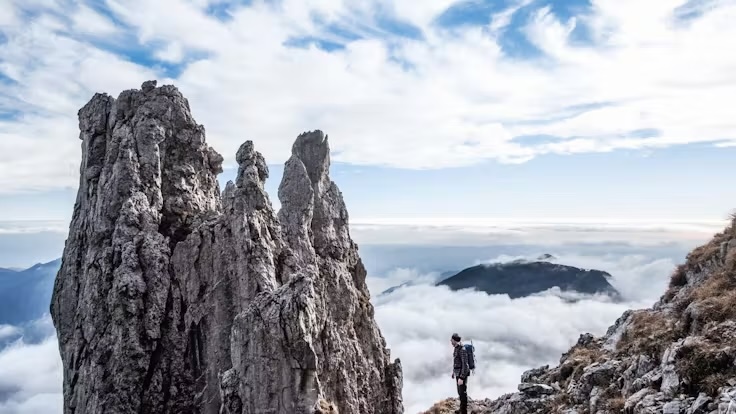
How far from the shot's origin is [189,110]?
52969mm

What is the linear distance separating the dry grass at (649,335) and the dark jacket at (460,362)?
31.0 feet

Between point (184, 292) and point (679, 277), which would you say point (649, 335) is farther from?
point (184, 292)

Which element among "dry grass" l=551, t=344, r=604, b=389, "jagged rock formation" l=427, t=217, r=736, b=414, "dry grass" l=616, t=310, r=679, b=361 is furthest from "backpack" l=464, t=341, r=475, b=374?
"dry grass" l=616, t=310, r=679, b=361

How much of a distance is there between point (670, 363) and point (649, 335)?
8261 mm

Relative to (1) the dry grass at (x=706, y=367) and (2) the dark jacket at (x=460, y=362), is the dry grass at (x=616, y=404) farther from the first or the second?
(2) the dark jacket at (x=460, y=362)

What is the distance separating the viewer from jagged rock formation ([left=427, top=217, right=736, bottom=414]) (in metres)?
19.0

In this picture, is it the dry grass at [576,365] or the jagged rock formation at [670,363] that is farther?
the dry grass at [576,365]

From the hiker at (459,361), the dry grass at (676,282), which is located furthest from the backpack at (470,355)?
the dry grass at (676,282)

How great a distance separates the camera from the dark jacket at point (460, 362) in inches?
1300

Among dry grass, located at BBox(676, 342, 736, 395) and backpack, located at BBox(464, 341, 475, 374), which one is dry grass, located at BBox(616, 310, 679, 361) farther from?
backpack, located at BBox(464, 341, 475, 374)

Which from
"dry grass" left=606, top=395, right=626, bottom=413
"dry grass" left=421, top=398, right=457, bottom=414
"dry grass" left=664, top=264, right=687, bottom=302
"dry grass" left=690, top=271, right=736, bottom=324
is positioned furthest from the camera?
"dry grass" left=421, top=398, right=457, bottom=414

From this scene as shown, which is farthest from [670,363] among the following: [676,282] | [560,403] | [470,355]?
[676,282]

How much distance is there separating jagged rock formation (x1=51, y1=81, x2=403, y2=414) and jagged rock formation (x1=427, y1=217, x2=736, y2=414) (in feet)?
52.0

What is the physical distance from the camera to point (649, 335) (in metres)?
28.9
